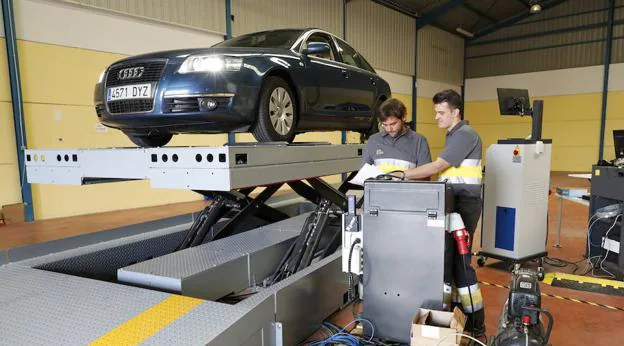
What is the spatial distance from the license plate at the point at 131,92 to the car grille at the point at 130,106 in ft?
0.08

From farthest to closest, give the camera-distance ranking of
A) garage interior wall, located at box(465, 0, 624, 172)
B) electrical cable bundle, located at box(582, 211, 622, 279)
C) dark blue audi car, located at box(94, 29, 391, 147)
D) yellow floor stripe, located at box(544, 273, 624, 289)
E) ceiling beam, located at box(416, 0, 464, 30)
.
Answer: garage interior wall, located at box(465, 0, 624, 172) → ceiling beam, located at box(416, 0, 464, 30) → electrical cable bundle, located at box(582, 211, 622, 279) → yellow floor stripe, located at box(544, 273, 624, 289) → dark blue audi car, located at box(94, 29, 391, 147)

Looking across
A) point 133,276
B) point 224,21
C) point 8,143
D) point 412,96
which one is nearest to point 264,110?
point 133,276

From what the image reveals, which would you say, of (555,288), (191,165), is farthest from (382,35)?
(191,165)

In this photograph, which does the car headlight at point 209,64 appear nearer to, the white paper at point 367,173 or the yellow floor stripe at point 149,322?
the white paper at point 367,173

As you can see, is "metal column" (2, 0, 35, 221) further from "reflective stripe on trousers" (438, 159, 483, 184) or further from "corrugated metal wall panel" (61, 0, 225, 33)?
"reflective stripe on trousers" (438, 159, 483, 184)

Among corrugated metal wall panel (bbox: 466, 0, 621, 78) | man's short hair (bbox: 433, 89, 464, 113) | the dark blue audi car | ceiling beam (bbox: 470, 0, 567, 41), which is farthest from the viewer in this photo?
ceiling beam (bbox: 470, 0, 567, 41)

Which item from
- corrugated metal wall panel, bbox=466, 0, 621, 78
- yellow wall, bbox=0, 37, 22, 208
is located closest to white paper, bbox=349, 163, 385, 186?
yellow wall, bbox=0, 37, 22, 208

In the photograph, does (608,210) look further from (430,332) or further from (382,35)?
(382,35)

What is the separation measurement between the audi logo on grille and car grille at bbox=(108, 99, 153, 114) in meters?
0.17

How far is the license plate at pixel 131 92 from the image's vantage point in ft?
8.11

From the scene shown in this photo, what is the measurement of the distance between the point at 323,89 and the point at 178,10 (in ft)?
16.8

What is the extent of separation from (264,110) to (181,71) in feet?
1.97

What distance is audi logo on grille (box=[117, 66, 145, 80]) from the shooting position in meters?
2.55

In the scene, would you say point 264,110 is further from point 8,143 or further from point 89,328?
point 8,143
